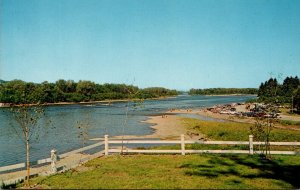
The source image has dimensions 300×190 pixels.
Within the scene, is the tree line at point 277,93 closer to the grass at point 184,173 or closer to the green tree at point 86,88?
the grass at point 184,173

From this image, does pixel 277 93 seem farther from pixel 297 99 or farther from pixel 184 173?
pixel 297 99

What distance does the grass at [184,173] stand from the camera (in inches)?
456

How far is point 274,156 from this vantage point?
1675cm

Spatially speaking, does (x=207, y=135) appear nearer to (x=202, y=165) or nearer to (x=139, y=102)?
(x=139, y=102)

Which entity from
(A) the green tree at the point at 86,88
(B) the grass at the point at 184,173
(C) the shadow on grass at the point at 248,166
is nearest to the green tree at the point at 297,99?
(B) the grass at the point at 184,173

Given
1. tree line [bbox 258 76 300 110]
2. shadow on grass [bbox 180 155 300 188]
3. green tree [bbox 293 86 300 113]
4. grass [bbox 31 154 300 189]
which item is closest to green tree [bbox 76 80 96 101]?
tree line [bbox 258 76 300 110]

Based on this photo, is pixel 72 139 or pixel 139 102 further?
pixel 72 139

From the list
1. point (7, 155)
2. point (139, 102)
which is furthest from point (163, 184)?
point (7, 155)

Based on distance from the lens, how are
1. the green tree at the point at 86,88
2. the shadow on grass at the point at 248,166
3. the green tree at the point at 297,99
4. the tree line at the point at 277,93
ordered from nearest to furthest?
the shadow on grass at the point at 248,166 → the tree line at the point at 277,93 → the green tree at the point at 297,99 → the green tree at the point at 86,88

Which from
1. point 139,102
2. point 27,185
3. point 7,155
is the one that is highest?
point 139,102

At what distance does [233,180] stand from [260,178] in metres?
1.16

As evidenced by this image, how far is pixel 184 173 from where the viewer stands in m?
13.4

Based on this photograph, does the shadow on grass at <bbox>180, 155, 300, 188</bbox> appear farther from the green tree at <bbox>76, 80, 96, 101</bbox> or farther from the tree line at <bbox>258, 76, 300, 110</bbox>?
the green tree at <bbox>76, 80, 96, 101</bbox>

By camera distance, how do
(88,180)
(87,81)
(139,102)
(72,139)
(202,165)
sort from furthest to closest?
(87,81)
(72,139)
(139,102)
(202,165)
(88,180)
